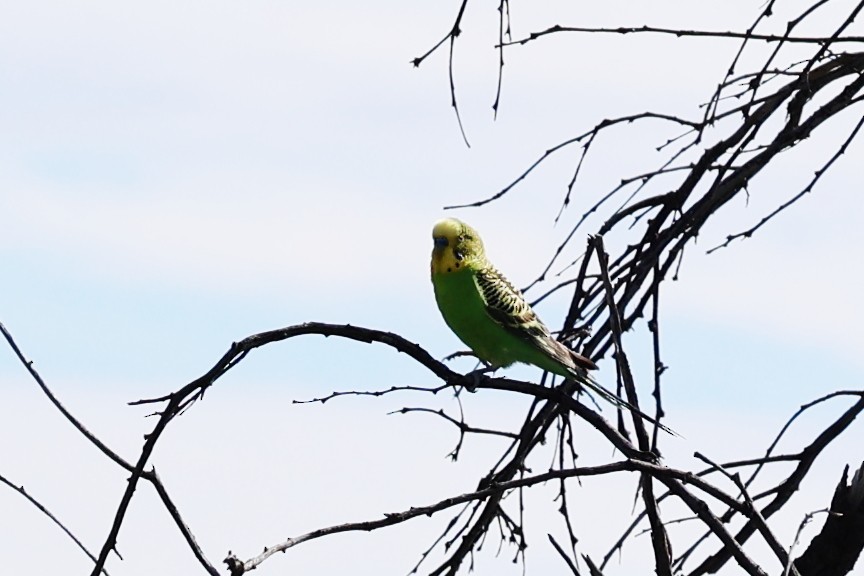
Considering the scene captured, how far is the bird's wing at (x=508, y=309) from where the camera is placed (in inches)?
237

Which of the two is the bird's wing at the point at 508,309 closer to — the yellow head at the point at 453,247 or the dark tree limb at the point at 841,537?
the yellow head at the point at 453,247

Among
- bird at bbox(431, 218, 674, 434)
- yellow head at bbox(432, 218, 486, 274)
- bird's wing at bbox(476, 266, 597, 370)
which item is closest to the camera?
bird's wing at bbox(476, 266, 597, 370)

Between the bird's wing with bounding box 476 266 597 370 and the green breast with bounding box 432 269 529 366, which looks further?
the green breast with bounding box 432 269 529 366

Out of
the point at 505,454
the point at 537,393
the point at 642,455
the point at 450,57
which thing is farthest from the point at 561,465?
the point at 450,57

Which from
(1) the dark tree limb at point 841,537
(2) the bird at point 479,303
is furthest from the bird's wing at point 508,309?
(1) the dark tree limb at point 841,537

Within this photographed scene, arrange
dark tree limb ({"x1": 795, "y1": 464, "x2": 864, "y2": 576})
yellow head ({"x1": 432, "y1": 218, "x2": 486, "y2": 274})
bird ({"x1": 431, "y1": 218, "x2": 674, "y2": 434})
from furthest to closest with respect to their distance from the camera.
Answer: yellow head ({"x1": 432, "y1": 218, "x2": 486, "y2": 274}) < bird ({"x1": 431, "y1": 218, "x2": 674, "y2": 434}) < dark tree limb ({"x1": 795, "y1": 464, "x2": 864, "y2": 576})

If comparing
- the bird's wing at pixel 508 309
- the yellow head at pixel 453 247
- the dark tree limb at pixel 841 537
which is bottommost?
the dark tree limb at pixel 841 537

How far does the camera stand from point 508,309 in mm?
6188

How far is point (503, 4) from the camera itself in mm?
4348

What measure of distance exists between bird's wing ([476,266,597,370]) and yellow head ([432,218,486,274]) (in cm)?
9

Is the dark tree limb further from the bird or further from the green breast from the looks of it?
the green breast

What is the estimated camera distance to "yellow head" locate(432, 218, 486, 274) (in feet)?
20.9

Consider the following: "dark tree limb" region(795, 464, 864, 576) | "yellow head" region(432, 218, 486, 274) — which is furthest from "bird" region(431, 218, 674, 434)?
"dark tree limb" region(795, 464, 864, 576)

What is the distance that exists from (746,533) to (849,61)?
5.46 feet
